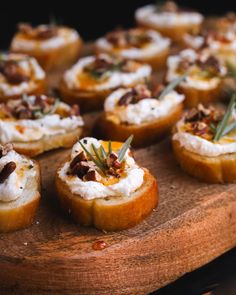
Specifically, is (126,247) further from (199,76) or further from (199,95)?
(199,76)

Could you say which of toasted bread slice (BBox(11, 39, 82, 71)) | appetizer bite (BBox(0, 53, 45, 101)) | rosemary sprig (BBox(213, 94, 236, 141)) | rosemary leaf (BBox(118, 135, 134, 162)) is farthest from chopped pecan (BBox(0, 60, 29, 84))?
rosemary sprig (BBox(213, 94, 236, 141))

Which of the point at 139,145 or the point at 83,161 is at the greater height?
the point at 83,161

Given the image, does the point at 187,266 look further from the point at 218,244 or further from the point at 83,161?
the point at 83,161

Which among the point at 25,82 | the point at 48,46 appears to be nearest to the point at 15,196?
the point at 25,82

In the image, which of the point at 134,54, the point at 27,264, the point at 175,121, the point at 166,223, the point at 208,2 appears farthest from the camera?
the point at 208,2

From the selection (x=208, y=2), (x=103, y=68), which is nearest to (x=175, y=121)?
(x=103, y=68)

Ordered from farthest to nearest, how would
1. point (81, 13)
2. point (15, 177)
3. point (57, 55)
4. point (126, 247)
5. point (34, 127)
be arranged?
1. point (81, 13)
2. point (57, 55)
3. point (34, 127)
4. point (15, 177)
5. point (126, 247)
